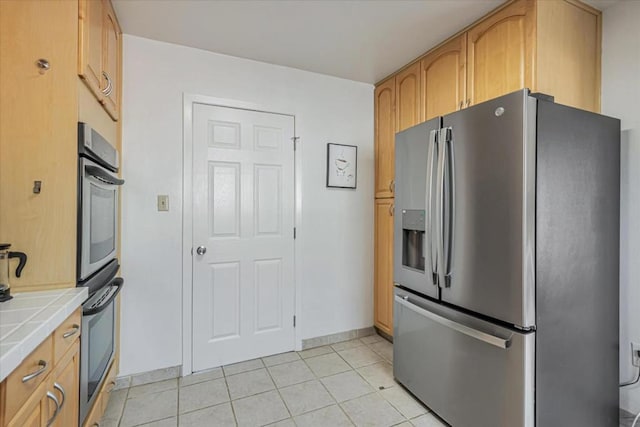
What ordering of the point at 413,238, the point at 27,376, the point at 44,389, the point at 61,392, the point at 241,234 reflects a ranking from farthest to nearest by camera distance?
1. the point at 241,234
2. the point at 413,238
3. the point at 61,392
4. the point at 44,389
5. the point at 27,376

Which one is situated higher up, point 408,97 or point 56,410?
point 408,97

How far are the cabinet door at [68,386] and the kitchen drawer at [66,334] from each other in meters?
0.03

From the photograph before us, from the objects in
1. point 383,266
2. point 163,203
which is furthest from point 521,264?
point 163,203

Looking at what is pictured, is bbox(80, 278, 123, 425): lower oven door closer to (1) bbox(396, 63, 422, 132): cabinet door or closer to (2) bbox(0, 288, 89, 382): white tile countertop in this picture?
(2) bbox(0, 288, 89, 382): white tile countertop

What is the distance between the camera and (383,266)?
9.41 ft

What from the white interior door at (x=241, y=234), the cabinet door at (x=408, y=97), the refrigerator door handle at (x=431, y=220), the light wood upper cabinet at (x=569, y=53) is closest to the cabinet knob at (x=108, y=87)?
the white interior door at (x=241, y=234)

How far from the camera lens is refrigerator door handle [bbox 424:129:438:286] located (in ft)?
5.68

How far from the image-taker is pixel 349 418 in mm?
1829

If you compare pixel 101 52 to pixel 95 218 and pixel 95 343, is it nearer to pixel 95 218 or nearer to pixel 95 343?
pixel 95 218

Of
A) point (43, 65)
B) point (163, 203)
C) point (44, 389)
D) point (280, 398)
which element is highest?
point (43, 65)

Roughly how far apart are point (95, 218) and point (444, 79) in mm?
2293

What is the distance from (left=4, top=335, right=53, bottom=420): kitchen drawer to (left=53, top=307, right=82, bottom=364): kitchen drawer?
0.04 metres

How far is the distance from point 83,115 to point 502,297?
206 centimetres

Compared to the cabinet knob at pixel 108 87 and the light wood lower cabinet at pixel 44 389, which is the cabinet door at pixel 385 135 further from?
the light wood lower cabinet at pixel 44 389
